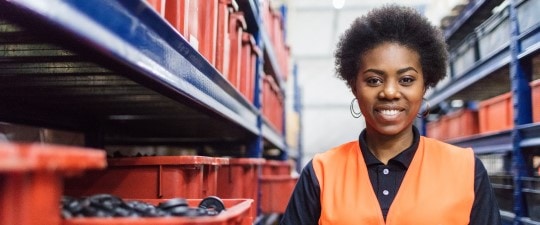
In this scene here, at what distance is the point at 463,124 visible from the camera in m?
4.51

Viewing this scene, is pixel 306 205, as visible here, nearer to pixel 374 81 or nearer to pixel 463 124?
pixel 374 81

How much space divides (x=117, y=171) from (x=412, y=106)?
0.95m

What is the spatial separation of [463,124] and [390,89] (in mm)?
3266

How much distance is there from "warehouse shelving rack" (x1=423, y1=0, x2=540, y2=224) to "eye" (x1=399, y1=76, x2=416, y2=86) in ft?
4.38

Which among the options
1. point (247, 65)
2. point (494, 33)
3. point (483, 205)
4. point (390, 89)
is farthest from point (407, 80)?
point (494, 33)

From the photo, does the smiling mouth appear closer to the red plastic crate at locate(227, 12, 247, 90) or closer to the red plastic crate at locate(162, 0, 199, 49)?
the red plastic crate at locate(162, 0, 199, 49)

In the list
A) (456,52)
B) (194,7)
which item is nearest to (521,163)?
(456,52)

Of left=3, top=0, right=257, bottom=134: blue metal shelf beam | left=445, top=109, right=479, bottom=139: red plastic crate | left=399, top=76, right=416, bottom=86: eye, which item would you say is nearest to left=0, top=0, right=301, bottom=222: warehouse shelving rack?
left=3, top=0, right=257, bottom=134: blue metal shelf beam

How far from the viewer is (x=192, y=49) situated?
1455mm

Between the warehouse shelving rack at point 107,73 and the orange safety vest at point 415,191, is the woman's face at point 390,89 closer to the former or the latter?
the orange safety vest at point 415,191

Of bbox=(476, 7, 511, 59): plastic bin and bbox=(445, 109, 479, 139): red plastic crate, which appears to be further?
bbox=(445, 109, 479, 139): red plastic crate

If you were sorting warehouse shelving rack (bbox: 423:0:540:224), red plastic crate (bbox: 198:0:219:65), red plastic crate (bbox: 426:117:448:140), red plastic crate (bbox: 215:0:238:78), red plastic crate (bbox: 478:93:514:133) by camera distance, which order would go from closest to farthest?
1. red plastic crate (bbox: 198:0:219:65)
2. red plastic crate (bbox: 215:0:238:78)
3. warehouse shelving rack (bbox: 423:0:540:224)
4. red plastic crate (bbox: 478:93:514:133)
5. red plastic crate (bbox: 426:117:448:140)

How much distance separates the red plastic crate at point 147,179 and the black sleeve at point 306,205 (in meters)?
0.30

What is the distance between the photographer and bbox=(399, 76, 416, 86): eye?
1.60m
